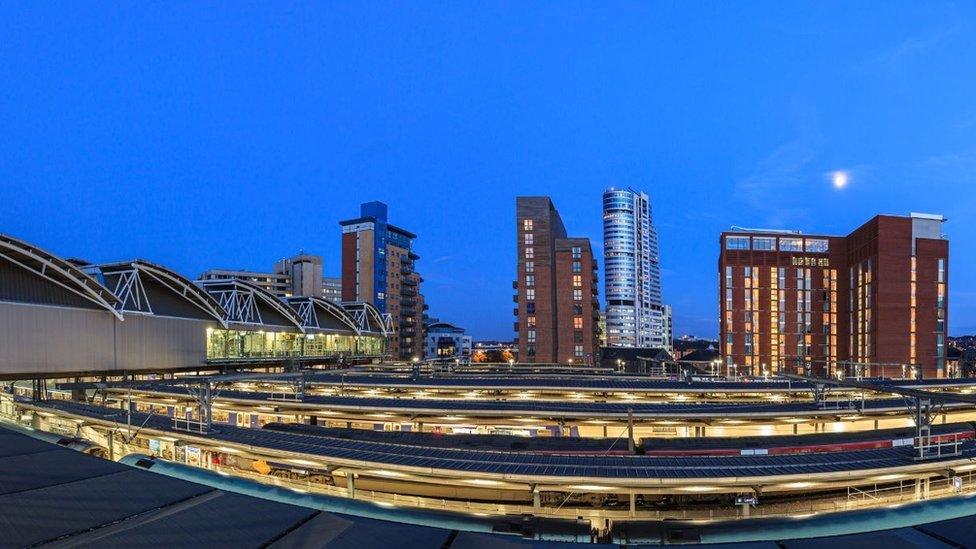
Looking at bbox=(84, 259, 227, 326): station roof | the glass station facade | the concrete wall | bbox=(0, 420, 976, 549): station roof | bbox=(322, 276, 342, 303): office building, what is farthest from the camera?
bbox=(322, 276, 342, 303): office building

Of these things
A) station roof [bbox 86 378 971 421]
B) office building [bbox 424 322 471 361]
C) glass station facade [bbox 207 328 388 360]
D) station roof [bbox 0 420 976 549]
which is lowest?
office building [bbox 424 322 471 361]

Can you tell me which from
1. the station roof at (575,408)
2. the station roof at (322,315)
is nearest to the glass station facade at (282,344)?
the station roof at (322,315)

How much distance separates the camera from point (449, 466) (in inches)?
460

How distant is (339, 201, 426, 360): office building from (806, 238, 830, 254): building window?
72.6 m

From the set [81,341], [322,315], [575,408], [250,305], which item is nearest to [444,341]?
[322,315]

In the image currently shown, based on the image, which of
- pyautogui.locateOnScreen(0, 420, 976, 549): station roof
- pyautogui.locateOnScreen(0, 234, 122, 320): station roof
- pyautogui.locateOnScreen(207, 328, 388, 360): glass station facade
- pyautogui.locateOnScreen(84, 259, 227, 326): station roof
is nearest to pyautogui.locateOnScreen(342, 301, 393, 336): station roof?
pyautogui.locateOnScreen(207, 328, 388, 360): glass station facade

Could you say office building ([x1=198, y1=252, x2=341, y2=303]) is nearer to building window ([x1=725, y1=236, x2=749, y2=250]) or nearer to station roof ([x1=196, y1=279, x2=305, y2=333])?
station roof ([x1=196, y1=279, x2=305, y2=333])

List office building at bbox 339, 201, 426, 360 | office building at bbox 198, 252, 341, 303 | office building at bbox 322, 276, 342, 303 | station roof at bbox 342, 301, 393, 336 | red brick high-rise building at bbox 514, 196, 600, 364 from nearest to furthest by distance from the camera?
red brick high-rise building at bbox 514, 196, 600, 364 < station roof at bbox 342, 301, 393, 336 < office building at bbox 339, 201, 426, 360 < office building at bbox 198, 252, 341, 303 < office building at bbox 322, 276, 342, 303

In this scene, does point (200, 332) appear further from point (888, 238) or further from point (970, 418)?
point (888, 238)

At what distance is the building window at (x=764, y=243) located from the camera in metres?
79.5

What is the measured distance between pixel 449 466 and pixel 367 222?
91.7 meters

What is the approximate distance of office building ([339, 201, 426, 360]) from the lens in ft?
316

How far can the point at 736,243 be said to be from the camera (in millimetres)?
79688

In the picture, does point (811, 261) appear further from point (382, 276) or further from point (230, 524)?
point (230, 524)
